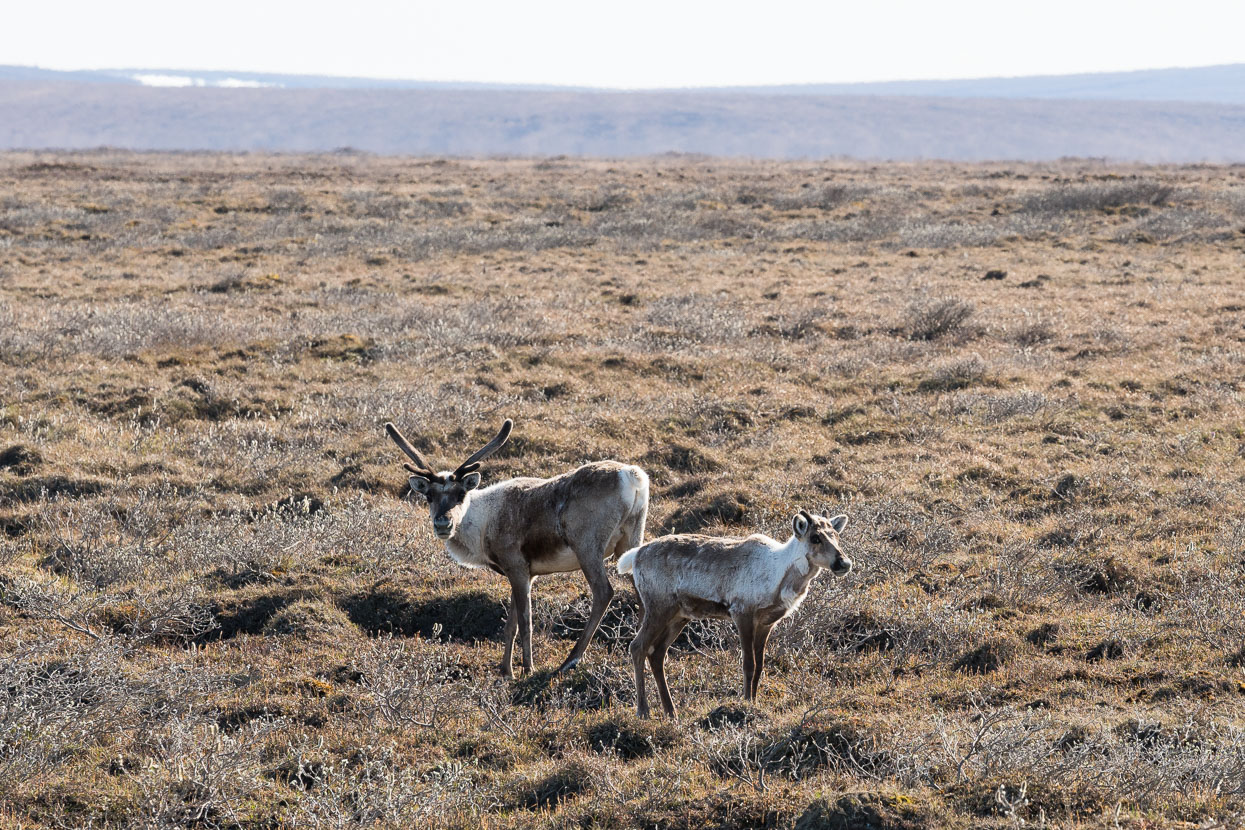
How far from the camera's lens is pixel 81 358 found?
1585 cm

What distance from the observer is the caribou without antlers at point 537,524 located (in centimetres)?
747

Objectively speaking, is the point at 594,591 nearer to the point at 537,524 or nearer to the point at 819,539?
the point at 537,524

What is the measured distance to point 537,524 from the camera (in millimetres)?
7695

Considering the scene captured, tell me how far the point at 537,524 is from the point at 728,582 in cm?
170

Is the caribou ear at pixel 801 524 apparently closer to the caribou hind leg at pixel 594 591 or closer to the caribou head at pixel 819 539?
the caribou head at pixel 819 539

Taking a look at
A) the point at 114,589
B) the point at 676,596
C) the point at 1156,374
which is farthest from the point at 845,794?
the point at 1156,374

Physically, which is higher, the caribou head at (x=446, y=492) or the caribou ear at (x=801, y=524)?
the caribou ear at (x=801, y=524)

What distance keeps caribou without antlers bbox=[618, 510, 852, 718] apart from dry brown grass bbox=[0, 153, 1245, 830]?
436 mm

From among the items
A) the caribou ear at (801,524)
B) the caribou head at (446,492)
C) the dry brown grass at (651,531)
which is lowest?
the dry brown grass at (651,531)

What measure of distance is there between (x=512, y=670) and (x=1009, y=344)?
12817mm

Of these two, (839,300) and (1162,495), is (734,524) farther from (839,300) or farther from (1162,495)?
(839,300)

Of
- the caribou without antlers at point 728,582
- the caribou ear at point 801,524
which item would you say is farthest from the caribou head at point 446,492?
the caribou ear at point 801,524

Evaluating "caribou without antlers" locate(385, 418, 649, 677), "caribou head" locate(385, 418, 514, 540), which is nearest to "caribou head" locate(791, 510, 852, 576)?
"caribou without antlers" locate(385, 418, 649, 677)

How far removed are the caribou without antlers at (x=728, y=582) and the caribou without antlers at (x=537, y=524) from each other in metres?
0.55
